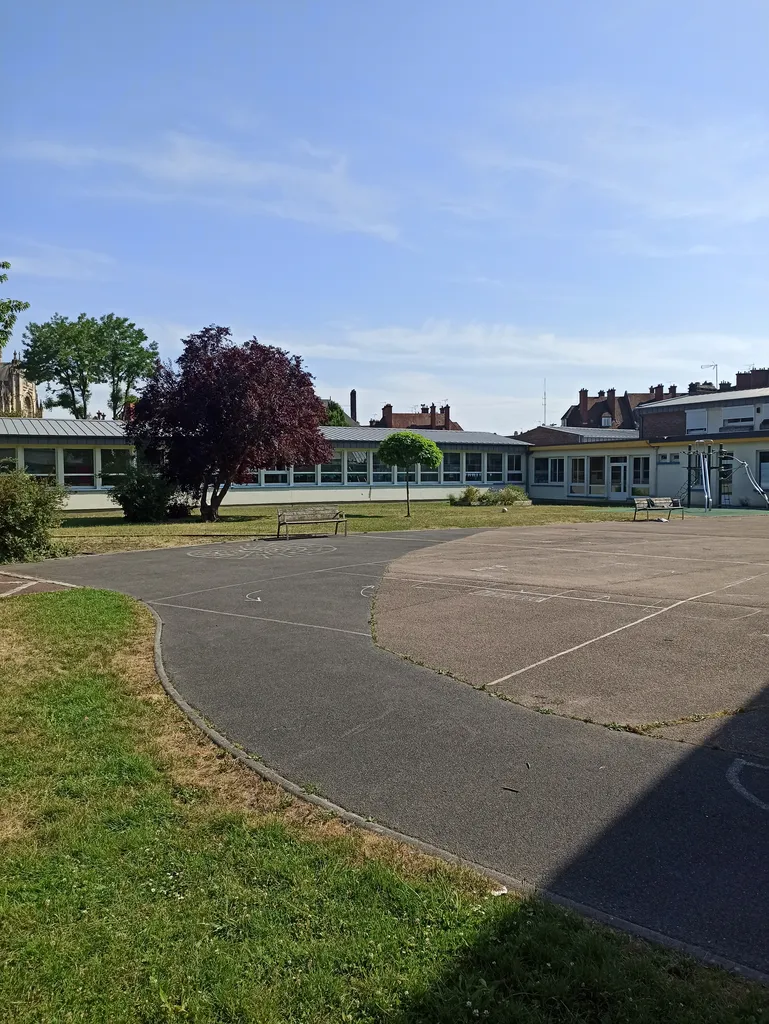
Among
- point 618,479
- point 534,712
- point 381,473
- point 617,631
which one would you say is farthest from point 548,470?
point 534,712

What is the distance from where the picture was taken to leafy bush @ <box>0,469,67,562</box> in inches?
623

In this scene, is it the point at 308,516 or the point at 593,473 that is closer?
the point at 308,516

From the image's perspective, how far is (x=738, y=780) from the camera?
15.2 ft

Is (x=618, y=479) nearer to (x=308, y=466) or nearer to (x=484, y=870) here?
(x=308, y=466)

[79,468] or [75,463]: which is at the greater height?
[75,463]

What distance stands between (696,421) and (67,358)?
156 ft

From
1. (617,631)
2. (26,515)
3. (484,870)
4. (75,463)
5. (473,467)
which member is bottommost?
(484,870)

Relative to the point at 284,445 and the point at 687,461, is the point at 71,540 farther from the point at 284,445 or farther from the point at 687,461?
the point at 687,461

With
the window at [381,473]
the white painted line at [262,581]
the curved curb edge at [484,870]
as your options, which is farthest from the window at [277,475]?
the curved curb edge at [484,870]

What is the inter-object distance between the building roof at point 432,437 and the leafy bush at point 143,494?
53.1ft

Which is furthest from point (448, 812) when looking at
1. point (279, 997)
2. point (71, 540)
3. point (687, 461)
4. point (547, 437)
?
point (547, 437)

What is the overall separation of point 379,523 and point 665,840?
22.9 m

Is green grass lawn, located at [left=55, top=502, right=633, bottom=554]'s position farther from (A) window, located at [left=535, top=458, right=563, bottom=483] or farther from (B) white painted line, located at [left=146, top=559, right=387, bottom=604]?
(A) window, located at [left=535, top=458, right=563, bottom=483]

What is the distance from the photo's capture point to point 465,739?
17.7 ft
